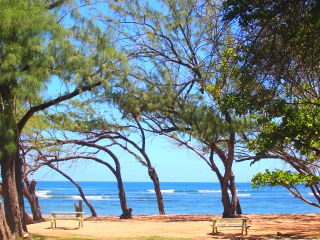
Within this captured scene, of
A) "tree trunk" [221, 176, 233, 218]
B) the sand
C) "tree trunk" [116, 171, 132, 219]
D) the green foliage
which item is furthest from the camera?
"tree trunk" [116, 171, 132, 219]

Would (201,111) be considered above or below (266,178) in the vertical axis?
above

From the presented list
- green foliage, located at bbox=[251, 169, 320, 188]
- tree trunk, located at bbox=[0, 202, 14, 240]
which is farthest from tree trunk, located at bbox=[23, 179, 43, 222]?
green foliage, located at bbox=[251, 169, 320, 188]

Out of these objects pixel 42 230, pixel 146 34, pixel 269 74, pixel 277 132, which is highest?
pixel 146 34

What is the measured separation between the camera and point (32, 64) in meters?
10.2

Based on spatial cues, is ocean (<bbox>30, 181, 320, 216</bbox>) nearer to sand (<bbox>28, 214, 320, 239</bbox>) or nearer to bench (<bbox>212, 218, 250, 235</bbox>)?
sand (<bbox>28, 214, 320, 239</bbox>)

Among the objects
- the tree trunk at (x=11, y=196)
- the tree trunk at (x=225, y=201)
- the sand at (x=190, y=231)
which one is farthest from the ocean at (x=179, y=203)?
the tree trunk at (x=11, y=196)

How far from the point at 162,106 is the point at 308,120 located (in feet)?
24.6

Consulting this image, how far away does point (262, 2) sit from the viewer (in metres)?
6.04

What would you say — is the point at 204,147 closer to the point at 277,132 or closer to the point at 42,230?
the point at 42,230

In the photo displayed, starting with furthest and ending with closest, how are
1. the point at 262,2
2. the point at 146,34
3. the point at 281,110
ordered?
the point at 146,34 < the point at 281,110 < the point at 262,2

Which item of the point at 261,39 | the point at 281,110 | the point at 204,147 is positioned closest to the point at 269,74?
the point at 261,39

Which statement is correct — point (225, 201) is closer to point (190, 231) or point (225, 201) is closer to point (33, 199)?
point (190, 231)

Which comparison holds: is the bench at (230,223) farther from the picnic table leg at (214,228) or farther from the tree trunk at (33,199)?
the tree trunk at (33,199)

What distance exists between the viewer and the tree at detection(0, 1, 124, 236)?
995 cm
